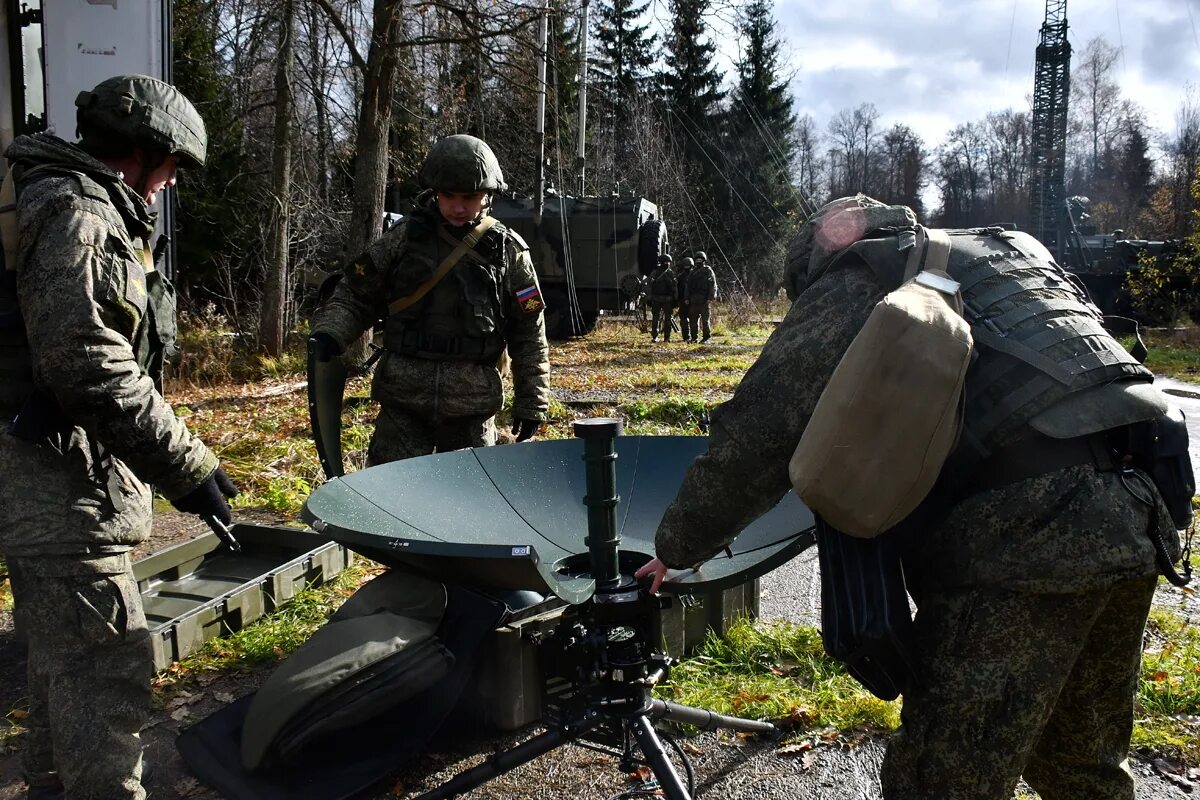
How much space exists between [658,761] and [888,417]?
1275 millimetres

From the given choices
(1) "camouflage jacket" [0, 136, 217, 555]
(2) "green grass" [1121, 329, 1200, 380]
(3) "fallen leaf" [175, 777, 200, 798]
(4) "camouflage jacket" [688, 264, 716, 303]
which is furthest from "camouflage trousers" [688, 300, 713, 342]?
(1) "camouflage jacket" [0, 136, 217, 555]

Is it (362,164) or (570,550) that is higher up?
(362,164)

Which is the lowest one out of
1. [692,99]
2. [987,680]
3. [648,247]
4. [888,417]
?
[987,680]

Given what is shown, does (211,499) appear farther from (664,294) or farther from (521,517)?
(664,294)

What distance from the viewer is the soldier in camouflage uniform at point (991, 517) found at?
72.8 inches

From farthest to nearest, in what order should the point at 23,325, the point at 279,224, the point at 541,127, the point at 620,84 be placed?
the point at 620,84, the point at 541,127, the point at 279,224, the point at 23,325

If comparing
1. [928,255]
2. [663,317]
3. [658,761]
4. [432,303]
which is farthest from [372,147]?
[663,317]

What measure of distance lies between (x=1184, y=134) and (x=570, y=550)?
5776cm

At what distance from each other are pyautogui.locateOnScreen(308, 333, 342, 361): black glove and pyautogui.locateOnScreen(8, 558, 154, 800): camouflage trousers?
136 cm

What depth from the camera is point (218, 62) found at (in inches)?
540

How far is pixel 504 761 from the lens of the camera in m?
2.57

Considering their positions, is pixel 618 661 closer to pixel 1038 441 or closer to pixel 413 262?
pixel 1038 441

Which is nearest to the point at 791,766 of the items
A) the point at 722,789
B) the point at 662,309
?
the point at 722,789

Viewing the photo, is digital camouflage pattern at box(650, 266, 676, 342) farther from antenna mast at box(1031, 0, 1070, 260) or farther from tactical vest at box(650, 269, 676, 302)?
antenna mast at box(1031, 0, 1070, 260)
